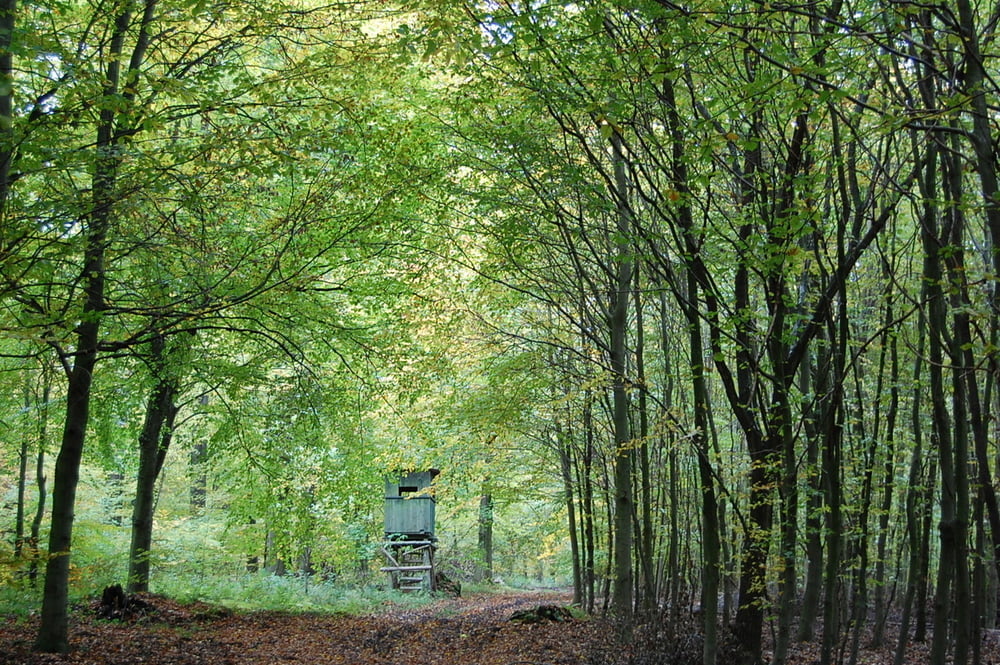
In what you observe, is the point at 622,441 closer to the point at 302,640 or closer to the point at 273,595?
the point at 302,640

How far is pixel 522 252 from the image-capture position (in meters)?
9.46

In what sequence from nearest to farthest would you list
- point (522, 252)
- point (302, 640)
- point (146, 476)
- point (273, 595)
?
1. point (522, 252)
2. point (302, 640)
3. point (146, 476)
4. point (273, 595)

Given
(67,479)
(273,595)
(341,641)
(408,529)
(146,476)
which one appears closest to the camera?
(67,479)

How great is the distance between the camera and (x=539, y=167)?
8.03m

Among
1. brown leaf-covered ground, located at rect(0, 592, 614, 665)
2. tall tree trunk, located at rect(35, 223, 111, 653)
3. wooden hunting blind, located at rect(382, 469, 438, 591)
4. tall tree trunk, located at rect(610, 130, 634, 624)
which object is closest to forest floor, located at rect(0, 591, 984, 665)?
brown leaf-covered ground, located at rect(0, 592, 614, 665)

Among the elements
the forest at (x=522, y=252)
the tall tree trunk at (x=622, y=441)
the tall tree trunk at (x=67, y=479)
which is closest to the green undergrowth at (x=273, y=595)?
the forest at (x=522, y=252)

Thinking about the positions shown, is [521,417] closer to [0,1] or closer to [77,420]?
[77,420]

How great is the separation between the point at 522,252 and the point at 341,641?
6257 mm

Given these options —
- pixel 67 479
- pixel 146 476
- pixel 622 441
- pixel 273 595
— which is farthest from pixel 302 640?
pixel 622 441

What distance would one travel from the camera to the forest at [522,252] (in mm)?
4703

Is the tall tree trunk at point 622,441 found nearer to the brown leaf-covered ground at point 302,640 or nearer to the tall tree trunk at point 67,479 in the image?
the brown leaf-covered ground at point 302,640

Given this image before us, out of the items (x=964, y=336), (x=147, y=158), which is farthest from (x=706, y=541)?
(x=147, y=158)

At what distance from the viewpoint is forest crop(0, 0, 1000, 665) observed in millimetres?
4703

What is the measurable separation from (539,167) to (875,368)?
348 inches
